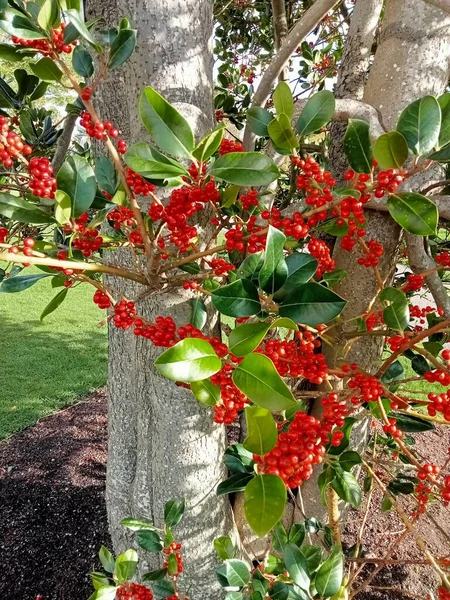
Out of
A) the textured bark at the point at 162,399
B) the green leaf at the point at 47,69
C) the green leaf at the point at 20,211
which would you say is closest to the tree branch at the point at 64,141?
the textured bark at the point at 162,399

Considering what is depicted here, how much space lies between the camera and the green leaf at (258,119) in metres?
0.91

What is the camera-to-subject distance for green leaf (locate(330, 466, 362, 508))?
3.52ft

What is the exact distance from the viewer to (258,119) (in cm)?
92

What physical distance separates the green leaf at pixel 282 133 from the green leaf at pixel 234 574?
3.08 feet

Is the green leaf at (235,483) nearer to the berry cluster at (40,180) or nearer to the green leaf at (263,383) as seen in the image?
the green leaf at (263,383)

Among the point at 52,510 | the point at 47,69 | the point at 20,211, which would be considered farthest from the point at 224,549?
the point at 52,510

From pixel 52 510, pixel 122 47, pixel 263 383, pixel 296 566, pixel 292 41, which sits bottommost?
pixel 52 510

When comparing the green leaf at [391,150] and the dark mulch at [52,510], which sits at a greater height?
the green leaf at [391,150]

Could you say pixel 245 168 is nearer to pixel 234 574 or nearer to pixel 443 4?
pixel 443 4

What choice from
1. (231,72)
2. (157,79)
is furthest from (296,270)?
(231,72)

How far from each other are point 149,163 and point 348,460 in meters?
0.87

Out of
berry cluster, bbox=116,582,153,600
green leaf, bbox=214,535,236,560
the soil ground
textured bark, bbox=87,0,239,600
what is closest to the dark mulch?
the soil ground

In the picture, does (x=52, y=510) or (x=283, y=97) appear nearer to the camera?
(x=283, y=97)

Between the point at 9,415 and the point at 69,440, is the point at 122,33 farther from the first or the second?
the point at 9,415
